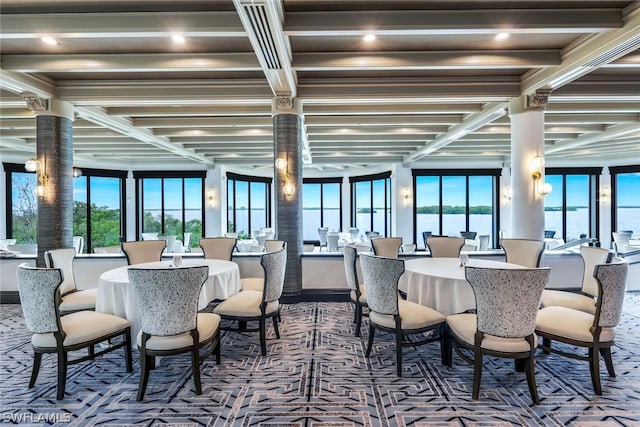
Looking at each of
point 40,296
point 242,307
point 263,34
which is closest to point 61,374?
point 40,296

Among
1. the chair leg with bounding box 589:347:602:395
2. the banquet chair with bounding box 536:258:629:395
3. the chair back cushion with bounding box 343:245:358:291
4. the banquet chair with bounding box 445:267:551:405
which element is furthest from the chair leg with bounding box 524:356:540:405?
the chair back cushion with bounding box 343:245:358:291

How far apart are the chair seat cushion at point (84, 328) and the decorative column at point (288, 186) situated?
2593mm

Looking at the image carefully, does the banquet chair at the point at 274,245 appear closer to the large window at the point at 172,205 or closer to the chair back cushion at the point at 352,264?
the chair back cushion at the point at 352,264

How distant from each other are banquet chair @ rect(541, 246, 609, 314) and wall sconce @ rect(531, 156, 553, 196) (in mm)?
1685

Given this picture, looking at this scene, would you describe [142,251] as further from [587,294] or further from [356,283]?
[587,294]

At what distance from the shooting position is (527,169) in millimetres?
5137

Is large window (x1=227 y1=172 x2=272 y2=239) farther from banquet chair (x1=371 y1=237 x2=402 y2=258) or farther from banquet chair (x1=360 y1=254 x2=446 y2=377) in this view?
banquet chair (x1=360 y1=254 x2=446 y2=377)

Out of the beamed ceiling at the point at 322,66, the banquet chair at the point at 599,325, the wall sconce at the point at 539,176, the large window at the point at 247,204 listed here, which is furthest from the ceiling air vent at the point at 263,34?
the large window at the point at 247,204

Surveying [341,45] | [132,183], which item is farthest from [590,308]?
[132,183]

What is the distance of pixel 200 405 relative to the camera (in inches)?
99.5

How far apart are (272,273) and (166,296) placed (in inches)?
47.6

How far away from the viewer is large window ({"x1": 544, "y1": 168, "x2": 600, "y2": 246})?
38.6ft

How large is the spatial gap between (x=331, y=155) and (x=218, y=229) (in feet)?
15.2

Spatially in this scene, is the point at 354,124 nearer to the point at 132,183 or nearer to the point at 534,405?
the point at 534,405
